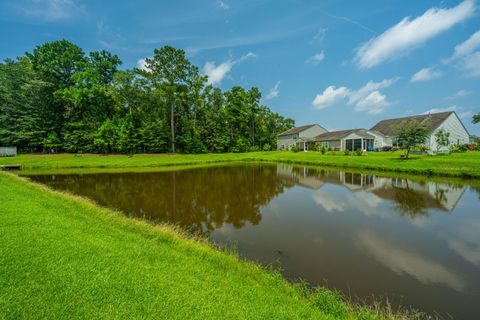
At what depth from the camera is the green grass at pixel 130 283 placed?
2.77 metres

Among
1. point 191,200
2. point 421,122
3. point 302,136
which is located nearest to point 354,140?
point 421,122

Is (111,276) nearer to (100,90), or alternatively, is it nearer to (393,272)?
(393,272)

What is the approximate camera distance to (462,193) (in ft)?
A: 40.9

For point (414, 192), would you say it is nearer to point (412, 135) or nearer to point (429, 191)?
point (429, 191)

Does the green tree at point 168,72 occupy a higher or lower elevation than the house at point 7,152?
higher

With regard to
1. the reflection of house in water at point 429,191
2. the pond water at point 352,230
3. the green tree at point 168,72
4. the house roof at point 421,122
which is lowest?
the pond water at point 352,230

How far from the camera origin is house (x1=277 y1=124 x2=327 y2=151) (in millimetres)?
50938

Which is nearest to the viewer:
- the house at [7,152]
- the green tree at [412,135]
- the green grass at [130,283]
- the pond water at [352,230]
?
the green grass at [130,283]

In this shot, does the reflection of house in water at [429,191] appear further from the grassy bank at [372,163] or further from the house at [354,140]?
the house at [354,140]

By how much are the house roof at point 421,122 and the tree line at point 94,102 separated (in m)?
36.1

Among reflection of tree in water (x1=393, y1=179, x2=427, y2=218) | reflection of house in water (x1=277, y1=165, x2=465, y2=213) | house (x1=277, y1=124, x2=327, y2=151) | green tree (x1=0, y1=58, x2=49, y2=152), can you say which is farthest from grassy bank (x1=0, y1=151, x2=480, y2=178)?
house (x1=277, y1=124, x2=327, y2=151)

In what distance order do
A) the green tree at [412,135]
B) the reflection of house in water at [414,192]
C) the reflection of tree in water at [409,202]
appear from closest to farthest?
the reflection of tree in water at [409,202] < the reflection of house in water at [414,192] < the green tree at [412,135]

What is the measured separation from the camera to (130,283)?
3.28 m

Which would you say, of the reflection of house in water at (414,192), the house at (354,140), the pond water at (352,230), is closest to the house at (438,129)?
the house at (354,140)
